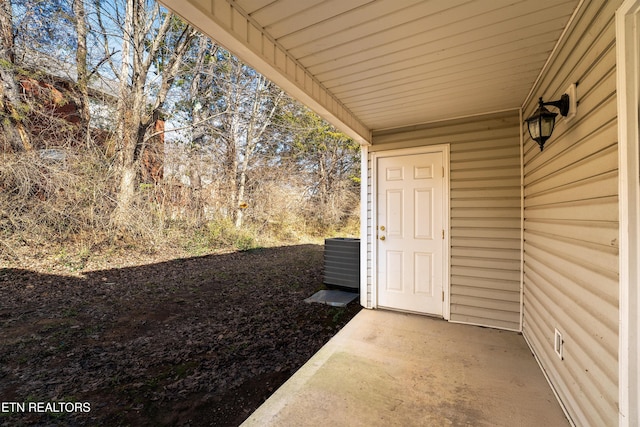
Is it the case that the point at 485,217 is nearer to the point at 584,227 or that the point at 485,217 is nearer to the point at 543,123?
the point at 543,123

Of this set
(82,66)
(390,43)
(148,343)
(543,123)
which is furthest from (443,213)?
(82,66)

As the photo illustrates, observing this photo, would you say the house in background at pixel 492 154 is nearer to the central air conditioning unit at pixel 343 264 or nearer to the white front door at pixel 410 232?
the white front door at pixel 410 232

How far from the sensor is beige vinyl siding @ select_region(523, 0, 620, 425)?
1178 mm

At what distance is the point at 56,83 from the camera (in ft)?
18.4

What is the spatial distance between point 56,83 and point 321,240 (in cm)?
797

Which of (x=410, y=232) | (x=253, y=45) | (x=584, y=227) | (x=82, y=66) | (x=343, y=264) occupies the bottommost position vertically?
(x=343, y=264)

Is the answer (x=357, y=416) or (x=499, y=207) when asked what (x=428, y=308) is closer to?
(x=499, y=207)

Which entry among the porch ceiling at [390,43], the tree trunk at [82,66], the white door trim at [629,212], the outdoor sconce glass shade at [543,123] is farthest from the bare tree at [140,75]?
the white door trim at [629,212]

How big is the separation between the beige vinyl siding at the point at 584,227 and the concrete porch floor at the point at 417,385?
25cm

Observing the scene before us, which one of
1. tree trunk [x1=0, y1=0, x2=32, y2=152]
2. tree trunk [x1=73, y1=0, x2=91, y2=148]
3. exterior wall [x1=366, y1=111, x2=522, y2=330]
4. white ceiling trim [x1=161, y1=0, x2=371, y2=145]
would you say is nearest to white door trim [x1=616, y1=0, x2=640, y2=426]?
white ceiling trim [x1=161, y1=0, x2=371, y2=145]

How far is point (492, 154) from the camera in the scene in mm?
2852

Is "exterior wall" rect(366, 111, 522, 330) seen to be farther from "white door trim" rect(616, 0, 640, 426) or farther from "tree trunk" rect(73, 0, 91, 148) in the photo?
"tree trunk" rect(73, 0, 91, 148)

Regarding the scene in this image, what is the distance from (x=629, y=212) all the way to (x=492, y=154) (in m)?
2.01

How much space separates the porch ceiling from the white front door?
3.01 ft
